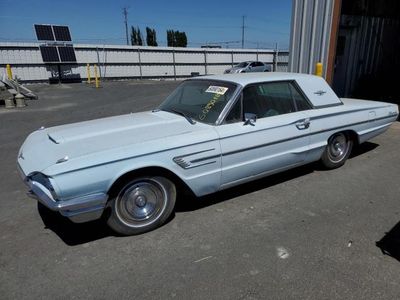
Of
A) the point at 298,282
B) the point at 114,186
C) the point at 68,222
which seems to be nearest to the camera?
the point at 298,282

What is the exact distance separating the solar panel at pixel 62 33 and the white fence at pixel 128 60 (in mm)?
779

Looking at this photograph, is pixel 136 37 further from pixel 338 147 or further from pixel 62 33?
pixel 338 147

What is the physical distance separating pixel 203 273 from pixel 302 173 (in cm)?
266

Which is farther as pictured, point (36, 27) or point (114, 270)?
point (36, 27)

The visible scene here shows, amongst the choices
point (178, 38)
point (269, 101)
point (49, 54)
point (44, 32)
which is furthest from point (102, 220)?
point (178, 38)

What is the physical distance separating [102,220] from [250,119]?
6.32 ft

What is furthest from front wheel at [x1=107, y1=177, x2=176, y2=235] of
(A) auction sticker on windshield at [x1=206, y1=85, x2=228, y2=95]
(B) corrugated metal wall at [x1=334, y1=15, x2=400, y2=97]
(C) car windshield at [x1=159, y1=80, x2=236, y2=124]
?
(B) corrugated metal wall at [x1=334, y1=15, x2=400, y2=97]

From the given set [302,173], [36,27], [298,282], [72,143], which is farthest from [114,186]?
[36,27]

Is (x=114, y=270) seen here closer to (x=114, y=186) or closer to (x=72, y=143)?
(x=114, y=186)

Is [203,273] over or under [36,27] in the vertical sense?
under

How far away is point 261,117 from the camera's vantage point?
3979 mm

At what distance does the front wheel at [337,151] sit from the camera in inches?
188

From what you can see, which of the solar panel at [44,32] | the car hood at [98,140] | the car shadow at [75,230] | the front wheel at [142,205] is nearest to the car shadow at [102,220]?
the car shadow at [75,230]

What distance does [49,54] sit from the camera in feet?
66.3
